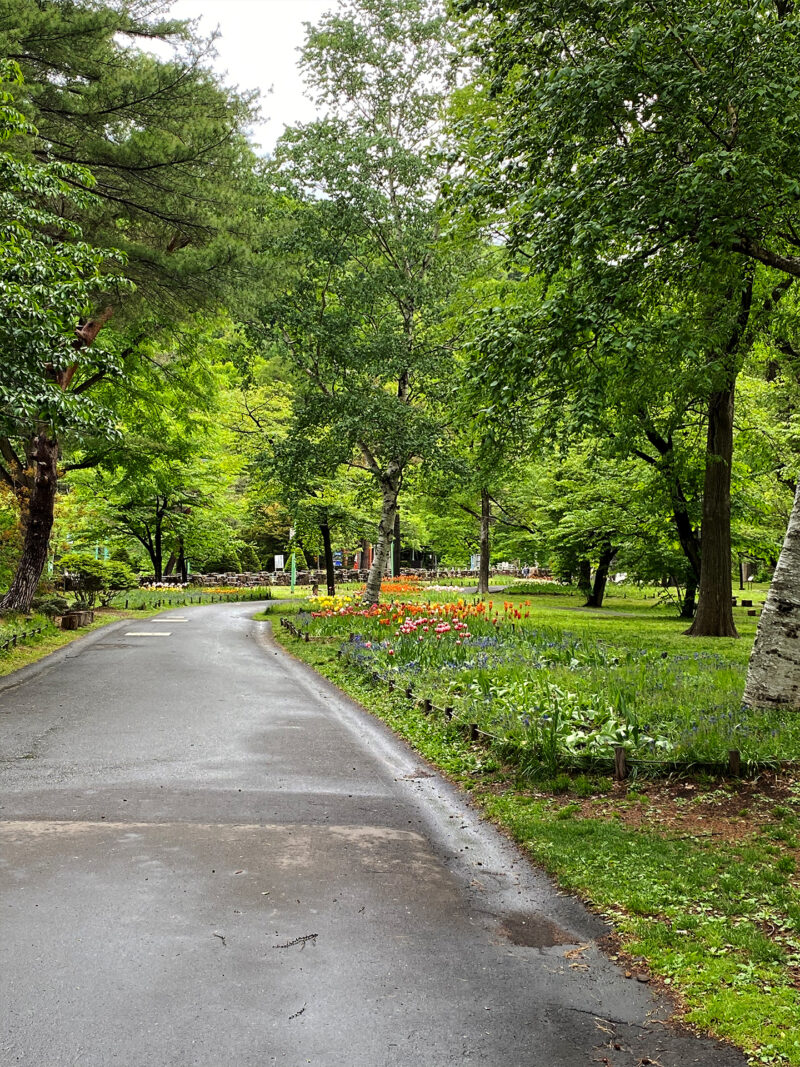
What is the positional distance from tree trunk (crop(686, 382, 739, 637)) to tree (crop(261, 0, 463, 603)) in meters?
6.06

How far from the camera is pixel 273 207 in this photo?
16.9 meters

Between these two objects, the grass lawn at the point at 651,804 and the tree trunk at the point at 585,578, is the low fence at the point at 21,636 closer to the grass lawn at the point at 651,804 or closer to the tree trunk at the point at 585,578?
the grass lawn at the point at 651,804

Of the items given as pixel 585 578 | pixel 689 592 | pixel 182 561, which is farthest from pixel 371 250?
pixel 182 561

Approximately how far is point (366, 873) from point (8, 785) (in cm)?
346

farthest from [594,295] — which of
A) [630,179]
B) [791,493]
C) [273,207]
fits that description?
[791,493]

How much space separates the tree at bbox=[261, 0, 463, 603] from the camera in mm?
→ 17172

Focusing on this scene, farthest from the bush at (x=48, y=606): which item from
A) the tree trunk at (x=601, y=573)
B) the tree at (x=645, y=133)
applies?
the tree trunk at (x=601, y=573)

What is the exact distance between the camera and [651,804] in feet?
19.0

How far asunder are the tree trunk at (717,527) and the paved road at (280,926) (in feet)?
32.2

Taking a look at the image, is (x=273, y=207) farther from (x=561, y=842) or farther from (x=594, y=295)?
(x=561, y=842)

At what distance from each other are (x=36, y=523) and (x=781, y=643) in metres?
15.6

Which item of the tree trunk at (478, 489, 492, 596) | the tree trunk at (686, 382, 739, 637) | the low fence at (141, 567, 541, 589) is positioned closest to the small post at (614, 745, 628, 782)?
the tree trunk at (686, 382, 739, 637)

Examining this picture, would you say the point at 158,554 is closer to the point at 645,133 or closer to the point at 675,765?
the point at 645,133

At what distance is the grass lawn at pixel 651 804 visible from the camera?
3.57 m
